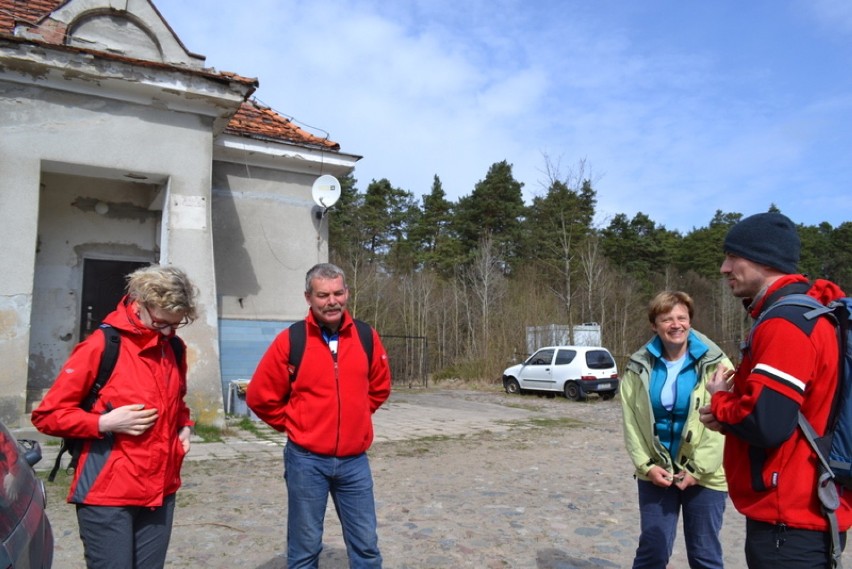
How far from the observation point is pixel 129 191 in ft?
34.1

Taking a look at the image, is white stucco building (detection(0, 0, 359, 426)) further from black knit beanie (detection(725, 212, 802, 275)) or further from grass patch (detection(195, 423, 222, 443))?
black knit beanie (detection(725, 212, 802, 275))

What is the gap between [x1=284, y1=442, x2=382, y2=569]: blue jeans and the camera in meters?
3.15

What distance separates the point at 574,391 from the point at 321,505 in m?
16.3

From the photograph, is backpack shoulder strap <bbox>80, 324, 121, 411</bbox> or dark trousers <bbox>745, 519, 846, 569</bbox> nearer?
dark trousers <bbox>745, 519, 846, 569</bbox>

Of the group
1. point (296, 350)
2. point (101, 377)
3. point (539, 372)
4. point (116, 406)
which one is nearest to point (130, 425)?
point (116, 406)

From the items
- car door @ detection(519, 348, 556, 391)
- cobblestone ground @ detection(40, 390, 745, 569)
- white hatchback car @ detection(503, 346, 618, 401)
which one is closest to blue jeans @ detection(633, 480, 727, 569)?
cobblestone ground @ detection(40, 390, 745, 569)

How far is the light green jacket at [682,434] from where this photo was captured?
3.12 m

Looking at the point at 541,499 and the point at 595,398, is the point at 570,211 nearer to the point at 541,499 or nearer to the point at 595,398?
the point at 595,398

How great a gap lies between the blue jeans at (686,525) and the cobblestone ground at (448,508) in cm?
124

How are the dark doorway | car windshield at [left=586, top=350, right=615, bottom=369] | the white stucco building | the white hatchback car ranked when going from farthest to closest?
car windshield at [left=586, top=350, right=615, bottom=369] → the white hatchback car → the dark doorway → the white stucco building

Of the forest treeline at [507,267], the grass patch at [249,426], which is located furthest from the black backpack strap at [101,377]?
the forest treeline at [507,267]

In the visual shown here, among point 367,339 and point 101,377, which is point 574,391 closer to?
point 367,339

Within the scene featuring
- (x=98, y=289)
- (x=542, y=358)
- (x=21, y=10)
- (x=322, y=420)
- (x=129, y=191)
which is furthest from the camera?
(x=542, y=358)

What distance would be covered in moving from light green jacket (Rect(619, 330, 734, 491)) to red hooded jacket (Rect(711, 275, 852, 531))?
2.98ft
